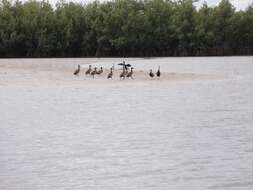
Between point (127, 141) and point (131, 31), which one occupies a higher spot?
point (131, 31)

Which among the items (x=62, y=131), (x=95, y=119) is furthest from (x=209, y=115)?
(x=62, y=131)

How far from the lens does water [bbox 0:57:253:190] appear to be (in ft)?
25.2

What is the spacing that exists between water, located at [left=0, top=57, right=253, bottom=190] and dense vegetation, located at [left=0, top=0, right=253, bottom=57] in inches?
1422

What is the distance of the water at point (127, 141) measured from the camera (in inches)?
303

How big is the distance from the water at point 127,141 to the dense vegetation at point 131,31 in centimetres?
3612

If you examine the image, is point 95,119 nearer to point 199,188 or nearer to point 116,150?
point 116,150

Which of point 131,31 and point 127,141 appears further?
point 131,31

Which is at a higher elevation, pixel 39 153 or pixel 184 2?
pixel 184 2

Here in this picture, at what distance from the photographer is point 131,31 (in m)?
55.1

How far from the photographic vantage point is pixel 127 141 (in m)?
10.4

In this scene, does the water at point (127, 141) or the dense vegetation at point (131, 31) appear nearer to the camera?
the water at point (127, 141)

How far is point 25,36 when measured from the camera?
5509 centimetres

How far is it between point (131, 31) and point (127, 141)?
148 feet

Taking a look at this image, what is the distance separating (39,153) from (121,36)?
46.1 m
